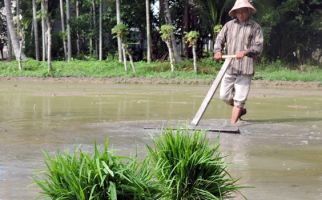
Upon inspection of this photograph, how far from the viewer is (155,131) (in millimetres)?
8398

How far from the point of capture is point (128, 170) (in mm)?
3717

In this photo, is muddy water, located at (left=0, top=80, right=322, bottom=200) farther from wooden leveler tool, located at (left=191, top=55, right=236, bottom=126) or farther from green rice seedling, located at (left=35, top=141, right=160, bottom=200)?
green rice seedling, located at (left=35, top=141, right=160, bottom=200)

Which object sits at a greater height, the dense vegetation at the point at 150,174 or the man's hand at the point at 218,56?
the man's hand at the point at 218,56

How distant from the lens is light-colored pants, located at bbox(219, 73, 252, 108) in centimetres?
960

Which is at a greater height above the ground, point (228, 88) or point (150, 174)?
point (150, 174)

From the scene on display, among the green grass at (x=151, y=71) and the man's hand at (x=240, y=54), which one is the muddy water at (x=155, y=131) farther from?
the green grass at (x=151, y=71)

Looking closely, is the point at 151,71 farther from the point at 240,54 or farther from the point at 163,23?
the point at 240,54

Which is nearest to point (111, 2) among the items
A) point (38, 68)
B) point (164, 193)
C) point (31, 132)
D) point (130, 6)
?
point (130, 6)

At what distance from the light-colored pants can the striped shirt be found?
102 millimetres

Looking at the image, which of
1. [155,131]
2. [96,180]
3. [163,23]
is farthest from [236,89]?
[163,23]

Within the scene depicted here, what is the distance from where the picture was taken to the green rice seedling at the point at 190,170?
4094 millimetres

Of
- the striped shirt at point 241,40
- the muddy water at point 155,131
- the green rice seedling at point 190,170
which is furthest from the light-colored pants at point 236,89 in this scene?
the green rice seedling at point 190,170

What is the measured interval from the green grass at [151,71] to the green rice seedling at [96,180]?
18.5 metres

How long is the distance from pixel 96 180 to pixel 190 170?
76cm
